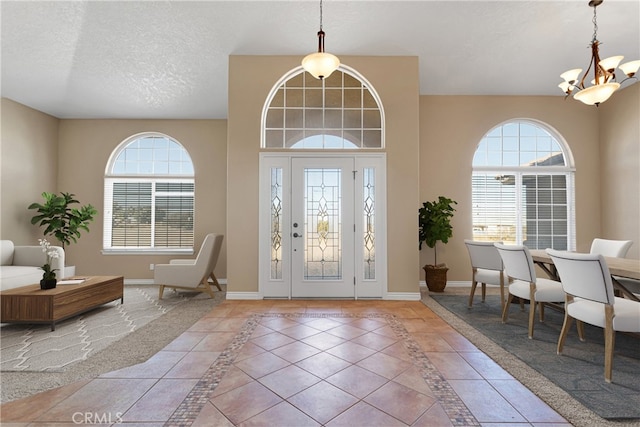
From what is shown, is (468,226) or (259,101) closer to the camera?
(259,101)

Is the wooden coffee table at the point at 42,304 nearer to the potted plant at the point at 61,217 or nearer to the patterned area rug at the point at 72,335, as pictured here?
the patterned area rug at the point at 72,335

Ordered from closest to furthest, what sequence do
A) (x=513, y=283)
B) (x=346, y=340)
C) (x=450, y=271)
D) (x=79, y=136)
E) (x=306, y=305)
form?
1. (x=346, y=340)
2. (x=513, y=283)
3. (x=306, y=305)
4. (x=450, y=271)
5. (x=79, y=136)

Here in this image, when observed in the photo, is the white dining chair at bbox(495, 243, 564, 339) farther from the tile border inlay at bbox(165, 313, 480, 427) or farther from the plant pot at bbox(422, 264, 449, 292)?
the plant pot at bbox(422, 264, 449, 292)

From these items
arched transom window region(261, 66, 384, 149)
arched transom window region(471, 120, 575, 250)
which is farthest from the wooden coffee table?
arched transom window region(471, 120, 575, 250)

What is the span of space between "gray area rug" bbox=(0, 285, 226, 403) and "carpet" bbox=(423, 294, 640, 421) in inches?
120

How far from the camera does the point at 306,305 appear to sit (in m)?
4.05

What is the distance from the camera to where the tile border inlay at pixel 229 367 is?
5.61 ft

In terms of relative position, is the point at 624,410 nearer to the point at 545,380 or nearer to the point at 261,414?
the point at 545,380

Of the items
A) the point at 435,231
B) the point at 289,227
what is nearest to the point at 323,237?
the point at 289,227

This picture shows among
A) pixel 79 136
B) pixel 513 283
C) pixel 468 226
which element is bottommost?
pixel 513 283

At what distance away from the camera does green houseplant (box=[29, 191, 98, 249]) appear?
5.25 metres

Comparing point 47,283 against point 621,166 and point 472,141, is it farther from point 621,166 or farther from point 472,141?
point 621,166

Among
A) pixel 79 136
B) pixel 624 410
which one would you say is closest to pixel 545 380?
pixel 624 410

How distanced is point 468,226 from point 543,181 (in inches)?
65.3
